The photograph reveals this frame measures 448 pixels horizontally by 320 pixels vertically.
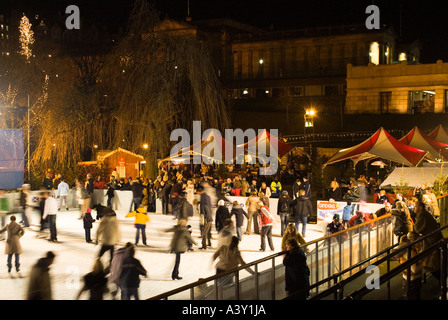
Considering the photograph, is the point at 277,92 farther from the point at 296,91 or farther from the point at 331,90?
the point at 331,90

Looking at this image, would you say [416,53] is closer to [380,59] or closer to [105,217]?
[380,59]

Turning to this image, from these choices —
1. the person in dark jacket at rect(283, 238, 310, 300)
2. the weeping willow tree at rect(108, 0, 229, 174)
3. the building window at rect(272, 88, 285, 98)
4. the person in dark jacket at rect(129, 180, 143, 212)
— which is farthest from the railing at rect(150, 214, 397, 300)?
the building window at rect(272, 88, 285, 98)

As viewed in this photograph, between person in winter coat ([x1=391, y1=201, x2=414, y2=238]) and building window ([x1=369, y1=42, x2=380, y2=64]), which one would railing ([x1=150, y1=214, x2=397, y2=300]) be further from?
building window ([x1=369, y1=42, x2=380, y2=64])

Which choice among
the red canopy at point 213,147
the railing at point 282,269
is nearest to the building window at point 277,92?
the red canopy at point 213,147

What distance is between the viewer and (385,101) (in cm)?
4819

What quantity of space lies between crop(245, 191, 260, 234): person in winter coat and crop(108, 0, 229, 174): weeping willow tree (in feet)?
33.4

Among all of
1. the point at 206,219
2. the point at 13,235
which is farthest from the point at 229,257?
the point at 206,219

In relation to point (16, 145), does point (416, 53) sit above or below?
above

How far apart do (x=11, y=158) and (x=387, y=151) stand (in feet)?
55.3

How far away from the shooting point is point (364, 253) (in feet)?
35.7

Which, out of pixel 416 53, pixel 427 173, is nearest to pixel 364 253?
pixel 427 173

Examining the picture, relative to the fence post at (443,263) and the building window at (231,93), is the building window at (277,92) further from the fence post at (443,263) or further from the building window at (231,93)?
the fence post at (443,263)

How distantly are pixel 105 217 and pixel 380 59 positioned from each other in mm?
48738

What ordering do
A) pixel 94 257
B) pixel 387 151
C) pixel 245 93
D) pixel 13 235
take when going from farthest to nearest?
pixel 245 93, pixel 387 151, pixel 94 257, pixel 13 235
